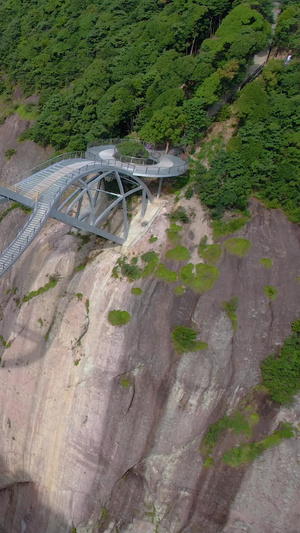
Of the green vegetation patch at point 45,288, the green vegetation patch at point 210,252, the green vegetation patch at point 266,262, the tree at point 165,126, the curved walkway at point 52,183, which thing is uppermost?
the tree at point 165,126

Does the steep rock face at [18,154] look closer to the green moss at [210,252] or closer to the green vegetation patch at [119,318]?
the green moss at [210,252]

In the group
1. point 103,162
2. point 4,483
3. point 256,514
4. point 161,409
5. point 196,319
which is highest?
point 103,162

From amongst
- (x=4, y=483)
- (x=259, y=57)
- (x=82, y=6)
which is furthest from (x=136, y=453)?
(x=82, y=6)

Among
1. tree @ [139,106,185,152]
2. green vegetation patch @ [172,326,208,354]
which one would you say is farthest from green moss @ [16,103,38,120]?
green vegetation patch @ [172,326,208,354]

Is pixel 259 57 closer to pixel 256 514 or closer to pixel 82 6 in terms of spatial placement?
pixel 82 6

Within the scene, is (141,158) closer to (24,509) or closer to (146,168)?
(146,168)

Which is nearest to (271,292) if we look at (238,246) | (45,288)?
(238,246)

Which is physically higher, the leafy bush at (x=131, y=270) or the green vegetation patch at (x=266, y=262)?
the green vegetation patch at (x=266, y=262)

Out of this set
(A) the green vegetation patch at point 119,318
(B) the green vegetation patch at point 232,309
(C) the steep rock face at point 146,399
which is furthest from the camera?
(A) the green vegetation patch at point 119,318

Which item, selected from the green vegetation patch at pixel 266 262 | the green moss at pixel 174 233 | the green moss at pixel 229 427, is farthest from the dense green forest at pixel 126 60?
the green moss at pixel 229 427
